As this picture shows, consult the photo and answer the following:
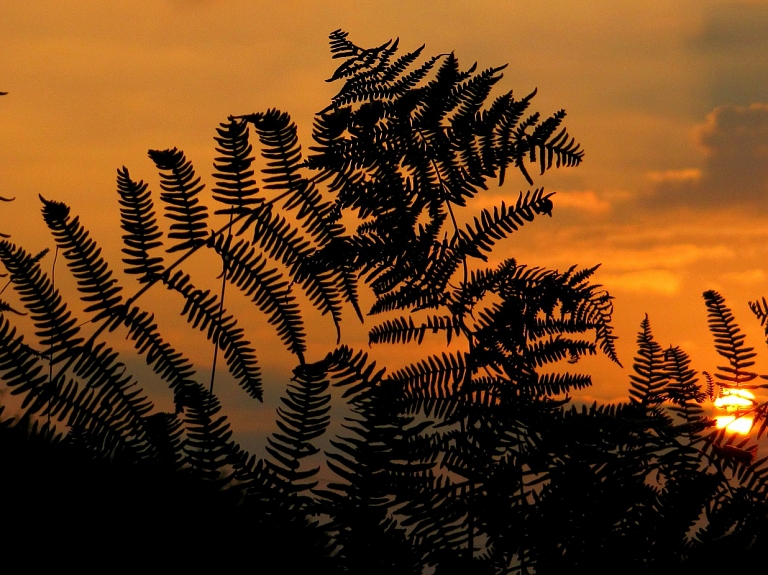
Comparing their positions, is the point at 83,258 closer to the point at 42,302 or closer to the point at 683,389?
the point at 42,302

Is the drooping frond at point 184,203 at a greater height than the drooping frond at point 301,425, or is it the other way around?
the drooping frond at point 184,203

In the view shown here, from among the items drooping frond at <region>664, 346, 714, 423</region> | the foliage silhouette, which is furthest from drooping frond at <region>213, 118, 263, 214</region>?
drooping frond at <region>664, 346, 714, 423</region>

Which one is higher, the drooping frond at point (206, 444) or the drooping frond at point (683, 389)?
the drooping frond at point (683, 389)

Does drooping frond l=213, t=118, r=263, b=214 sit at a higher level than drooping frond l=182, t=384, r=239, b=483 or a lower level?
higher

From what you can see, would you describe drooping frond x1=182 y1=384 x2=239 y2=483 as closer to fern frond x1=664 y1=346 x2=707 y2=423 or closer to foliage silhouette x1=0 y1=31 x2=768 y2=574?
foliage silhouette x1=0 y1=31 x2=768 y2=574

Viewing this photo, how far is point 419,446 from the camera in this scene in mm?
1237

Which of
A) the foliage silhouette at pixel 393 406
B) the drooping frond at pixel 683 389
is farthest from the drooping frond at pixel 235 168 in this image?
the drooping frond at pixel 683 389

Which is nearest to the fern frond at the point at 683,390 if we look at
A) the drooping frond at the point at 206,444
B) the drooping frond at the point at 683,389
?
the drooping frond at the point at 683,389

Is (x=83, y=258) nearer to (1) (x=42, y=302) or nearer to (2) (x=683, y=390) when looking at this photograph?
(1) (x=42, y=302)

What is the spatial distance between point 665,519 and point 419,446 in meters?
0.48

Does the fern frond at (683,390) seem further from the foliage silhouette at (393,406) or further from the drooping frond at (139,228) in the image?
the drooping frond at (139,228)

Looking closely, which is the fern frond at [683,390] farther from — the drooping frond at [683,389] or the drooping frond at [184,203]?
the drooping frond at [184,203]

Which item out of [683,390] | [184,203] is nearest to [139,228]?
[184,203]

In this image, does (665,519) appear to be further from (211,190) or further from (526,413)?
(211,190)
